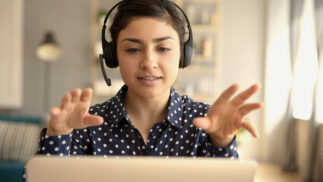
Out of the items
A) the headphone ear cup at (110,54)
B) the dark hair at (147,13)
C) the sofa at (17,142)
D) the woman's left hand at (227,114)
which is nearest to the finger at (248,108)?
the woman's left hand at (227,114)

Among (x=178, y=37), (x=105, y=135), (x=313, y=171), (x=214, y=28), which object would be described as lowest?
(x=313, y=171)

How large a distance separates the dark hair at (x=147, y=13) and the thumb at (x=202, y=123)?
0.39 m

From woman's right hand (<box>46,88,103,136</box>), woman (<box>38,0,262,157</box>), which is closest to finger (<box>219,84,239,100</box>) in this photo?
woman (<box>38,0,262,157</box>)

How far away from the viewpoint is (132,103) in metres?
1.19

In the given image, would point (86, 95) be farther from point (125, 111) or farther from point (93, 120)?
→ point (125, 111)

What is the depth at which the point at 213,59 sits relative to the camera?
5359mm

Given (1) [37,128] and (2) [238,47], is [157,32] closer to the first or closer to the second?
(1) [37,128]

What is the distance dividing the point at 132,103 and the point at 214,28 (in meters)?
4.18

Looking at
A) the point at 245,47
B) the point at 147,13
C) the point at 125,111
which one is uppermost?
the point at 245,47

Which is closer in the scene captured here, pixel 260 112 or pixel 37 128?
pixel 37 128

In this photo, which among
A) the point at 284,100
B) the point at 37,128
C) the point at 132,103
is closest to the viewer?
the point at 132,103

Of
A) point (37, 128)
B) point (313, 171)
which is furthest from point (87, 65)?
point (313, 171)

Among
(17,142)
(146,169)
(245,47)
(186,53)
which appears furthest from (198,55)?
(146,169)

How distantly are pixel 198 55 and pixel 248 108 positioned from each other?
458 centimetres
